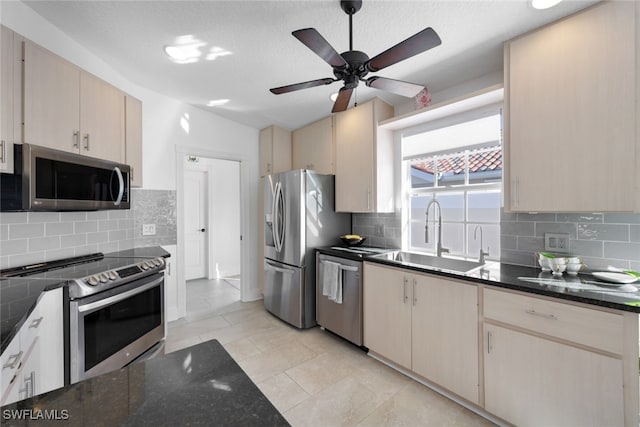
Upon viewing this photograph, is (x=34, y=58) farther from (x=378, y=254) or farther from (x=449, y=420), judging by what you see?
(x=449, y=420)

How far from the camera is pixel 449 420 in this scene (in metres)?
1.77

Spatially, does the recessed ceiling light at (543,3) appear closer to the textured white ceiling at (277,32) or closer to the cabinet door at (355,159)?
the textured white ceiling at (277,32)

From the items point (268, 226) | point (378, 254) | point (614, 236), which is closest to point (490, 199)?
point (614, 236)

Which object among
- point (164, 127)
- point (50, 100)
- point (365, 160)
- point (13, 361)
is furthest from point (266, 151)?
point (13, 361)

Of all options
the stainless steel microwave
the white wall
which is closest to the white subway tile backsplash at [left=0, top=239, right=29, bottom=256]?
the stainless steel microwave

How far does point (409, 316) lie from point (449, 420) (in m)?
0.67

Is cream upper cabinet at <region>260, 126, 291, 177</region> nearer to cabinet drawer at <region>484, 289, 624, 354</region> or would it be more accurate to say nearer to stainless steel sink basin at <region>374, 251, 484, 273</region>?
stainless steel sink basin at <region>374, 251, 484, 273</region>

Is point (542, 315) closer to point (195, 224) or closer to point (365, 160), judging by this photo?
point (365, 160)

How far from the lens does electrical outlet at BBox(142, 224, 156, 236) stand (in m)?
3.04

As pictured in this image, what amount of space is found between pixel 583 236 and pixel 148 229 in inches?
154

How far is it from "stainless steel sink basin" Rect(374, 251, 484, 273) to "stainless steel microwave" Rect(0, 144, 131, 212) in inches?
92.1

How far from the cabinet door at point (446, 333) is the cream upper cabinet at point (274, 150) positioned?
255 cm

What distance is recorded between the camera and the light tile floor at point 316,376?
1808 millimetres

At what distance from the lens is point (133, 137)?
259 cm
